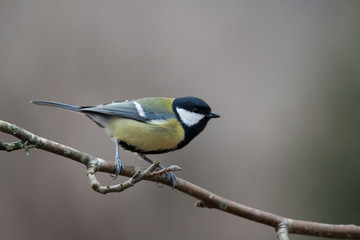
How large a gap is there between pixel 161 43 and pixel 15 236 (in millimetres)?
2268

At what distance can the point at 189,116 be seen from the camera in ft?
9.37

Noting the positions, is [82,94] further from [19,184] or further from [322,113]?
[322,113]

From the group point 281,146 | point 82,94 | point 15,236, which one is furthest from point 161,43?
point 15,236

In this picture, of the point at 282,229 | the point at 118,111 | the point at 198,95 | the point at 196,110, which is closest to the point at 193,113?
the point at 196,110

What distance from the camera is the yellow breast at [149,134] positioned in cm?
264

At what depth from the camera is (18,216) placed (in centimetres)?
366

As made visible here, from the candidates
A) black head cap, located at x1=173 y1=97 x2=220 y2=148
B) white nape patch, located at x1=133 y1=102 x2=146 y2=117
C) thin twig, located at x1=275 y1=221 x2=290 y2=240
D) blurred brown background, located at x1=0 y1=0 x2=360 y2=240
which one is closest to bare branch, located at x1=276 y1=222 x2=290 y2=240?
thin twig, located at x1=275 y1=221 x2=290 y2=240

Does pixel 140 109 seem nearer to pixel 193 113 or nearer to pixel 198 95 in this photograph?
pixel 193 113

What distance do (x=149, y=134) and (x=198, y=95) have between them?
6.06 feet

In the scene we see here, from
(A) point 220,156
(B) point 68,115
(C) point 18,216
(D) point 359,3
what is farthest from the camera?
(D) point 359,3

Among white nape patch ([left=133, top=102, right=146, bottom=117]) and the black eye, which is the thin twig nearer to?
the black eye

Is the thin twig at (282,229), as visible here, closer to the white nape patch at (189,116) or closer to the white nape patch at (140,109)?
the white nape patch at (189,116)

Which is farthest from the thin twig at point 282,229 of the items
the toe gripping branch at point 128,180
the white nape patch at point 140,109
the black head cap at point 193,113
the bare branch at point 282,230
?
the white nape patch at point 140,109

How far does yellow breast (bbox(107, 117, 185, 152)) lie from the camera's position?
264cm
